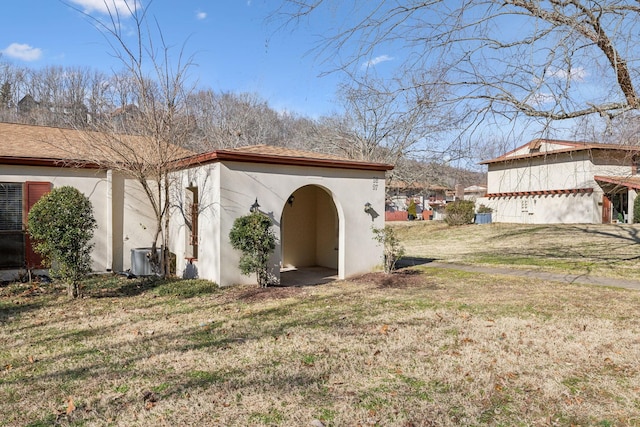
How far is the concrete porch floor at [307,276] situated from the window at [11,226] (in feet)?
19.5

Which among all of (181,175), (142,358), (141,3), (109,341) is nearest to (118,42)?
(141,3)

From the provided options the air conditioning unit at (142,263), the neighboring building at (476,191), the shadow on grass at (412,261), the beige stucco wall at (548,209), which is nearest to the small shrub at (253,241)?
the air conditioning unit at (142,263)

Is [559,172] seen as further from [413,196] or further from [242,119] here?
[242,119]

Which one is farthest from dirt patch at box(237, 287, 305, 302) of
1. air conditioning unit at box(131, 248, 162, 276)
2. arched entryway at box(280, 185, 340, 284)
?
arched entryway at box(280, 185, 340, 284)

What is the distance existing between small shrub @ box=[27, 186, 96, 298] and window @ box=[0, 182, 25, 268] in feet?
8.04

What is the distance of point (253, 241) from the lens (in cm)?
870

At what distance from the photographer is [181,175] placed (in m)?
10.5

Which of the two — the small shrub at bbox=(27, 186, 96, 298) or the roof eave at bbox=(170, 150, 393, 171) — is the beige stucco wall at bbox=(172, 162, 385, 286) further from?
the small shrub at bbox=(27, 186, 96, 298)

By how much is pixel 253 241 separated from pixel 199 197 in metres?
1.82

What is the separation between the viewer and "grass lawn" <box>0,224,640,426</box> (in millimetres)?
3615

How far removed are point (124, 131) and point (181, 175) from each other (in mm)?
1642

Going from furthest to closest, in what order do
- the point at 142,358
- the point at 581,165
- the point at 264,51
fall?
the point at 581,165 < the point at 264,51 < the point at 142,358

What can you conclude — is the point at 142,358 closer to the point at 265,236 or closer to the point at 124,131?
the point at 265,236

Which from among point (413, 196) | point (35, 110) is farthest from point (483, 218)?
point (35, 110)
